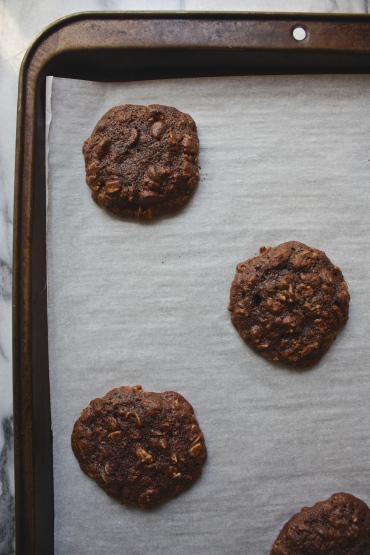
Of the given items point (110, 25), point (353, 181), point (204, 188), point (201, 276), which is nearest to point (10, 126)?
point (110, 25)

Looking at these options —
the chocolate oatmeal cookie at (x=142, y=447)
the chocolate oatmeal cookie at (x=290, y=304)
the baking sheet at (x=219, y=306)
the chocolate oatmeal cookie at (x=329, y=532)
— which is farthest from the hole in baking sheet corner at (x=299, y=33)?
the chocolate oatmeal cookie at (x=329, y=532)

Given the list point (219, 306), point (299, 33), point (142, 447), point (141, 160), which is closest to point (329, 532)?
point (142, 447)

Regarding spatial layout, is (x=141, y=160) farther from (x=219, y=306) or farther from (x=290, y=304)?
(x=290, y=304)

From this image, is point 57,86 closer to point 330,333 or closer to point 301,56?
point 301,56

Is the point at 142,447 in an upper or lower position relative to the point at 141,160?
lower

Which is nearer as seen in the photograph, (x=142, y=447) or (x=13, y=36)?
(x=142, y=447)

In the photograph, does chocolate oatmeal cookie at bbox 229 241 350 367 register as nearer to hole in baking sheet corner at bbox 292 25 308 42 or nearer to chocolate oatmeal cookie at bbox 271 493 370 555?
chocolate oatmeal cookie at bbox 271 493 370 555
